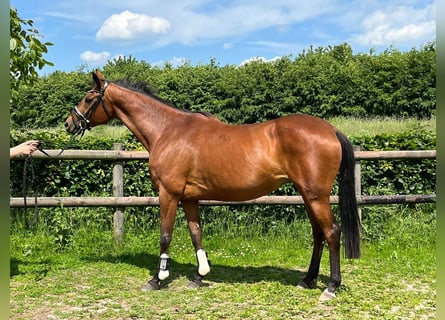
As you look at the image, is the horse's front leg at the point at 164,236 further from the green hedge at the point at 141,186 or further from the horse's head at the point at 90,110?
the green hedge at the point at 141,186

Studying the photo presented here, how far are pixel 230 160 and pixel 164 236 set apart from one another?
1.09 m

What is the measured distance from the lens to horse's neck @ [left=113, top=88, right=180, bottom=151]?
4.70m

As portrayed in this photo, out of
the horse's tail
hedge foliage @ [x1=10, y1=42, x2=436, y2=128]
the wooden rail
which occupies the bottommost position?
the horse's tail

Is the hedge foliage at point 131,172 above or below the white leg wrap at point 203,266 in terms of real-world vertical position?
above

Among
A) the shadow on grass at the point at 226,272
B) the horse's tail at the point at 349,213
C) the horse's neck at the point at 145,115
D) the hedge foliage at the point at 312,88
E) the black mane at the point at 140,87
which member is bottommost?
the shadow on grass at the point at 226,272

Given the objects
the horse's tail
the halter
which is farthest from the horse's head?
the horse's tail

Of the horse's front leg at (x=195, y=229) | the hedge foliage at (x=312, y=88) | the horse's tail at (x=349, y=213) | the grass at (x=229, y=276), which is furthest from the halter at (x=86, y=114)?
the hedge foliage at (x=312, y=88)

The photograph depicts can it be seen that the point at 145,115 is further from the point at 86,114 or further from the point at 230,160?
the point at 230,160

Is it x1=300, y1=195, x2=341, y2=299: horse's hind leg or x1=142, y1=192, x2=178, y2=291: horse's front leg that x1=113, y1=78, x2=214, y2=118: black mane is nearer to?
x1=142, y1=192, x2=178, y2=291: horse's front leg

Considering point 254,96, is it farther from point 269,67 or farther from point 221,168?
point 221,168

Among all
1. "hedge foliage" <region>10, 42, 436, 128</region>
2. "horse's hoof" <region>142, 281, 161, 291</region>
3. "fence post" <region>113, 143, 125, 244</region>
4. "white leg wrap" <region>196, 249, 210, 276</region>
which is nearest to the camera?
"horse's hoof" <region>142, 281, 161, 291</region>

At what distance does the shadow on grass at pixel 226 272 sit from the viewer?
4684 millimetres

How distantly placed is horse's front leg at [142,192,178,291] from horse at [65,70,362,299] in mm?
10

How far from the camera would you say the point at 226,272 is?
501 centimetres
